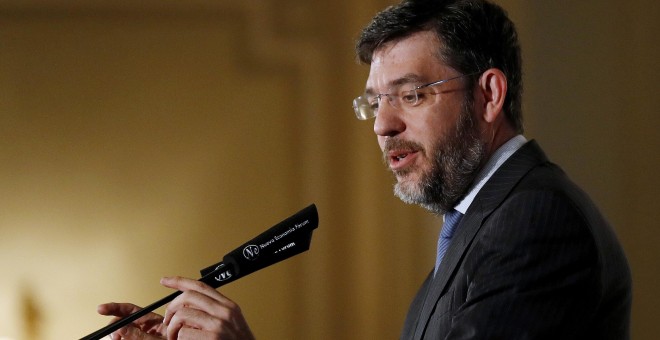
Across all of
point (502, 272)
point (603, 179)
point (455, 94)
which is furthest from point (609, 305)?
point (603, 179)

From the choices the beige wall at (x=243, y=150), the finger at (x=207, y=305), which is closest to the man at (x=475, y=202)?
the finger at (x=207, y=305)

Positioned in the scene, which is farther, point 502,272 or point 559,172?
point 559,172

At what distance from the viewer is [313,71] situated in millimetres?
2561

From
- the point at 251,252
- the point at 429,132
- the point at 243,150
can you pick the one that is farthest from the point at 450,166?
the point at 243,150

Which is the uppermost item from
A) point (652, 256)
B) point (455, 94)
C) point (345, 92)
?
point (345, 92)

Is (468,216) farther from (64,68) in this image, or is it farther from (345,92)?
(64,68)

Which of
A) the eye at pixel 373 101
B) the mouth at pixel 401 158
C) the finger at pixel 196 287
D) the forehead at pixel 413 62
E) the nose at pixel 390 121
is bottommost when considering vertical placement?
the finger at pixel 196 287

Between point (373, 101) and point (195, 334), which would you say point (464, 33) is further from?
point (195, 334)

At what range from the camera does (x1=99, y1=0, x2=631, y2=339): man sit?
2.78 ft

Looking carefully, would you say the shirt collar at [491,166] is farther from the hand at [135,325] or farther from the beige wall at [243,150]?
the beige wall at [243,150]

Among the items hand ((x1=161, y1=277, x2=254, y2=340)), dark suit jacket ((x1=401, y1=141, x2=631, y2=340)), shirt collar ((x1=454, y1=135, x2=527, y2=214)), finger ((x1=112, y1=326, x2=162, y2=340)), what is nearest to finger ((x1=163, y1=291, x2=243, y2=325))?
hand ((x1=161, y1=277, x2=254, y2=340))

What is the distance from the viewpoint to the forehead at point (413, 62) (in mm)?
1080

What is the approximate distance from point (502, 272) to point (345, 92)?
1755 mm

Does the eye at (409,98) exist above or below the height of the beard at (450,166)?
above
